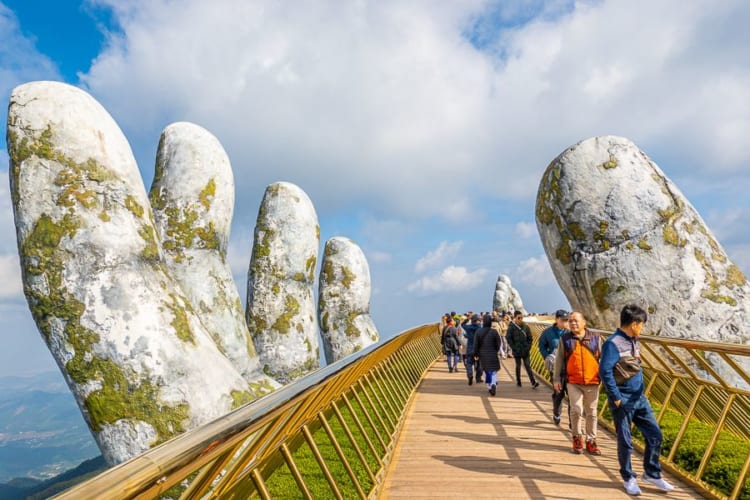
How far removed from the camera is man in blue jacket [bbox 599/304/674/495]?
473cm

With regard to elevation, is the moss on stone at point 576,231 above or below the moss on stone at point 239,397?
above

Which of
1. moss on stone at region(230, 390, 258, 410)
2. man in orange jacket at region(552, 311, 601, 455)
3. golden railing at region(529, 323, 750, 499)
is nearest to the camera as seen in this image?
golden railing at region(529, 323, 750, 499)

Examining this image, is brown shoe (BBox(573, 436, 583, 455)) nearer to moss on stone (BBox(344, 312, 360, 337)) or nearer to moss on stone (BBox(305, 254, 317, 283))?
moss on stone (BBox(305, 254, 317, 283))

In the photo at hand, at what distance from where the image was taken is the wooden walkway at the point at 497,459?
4.90 metres

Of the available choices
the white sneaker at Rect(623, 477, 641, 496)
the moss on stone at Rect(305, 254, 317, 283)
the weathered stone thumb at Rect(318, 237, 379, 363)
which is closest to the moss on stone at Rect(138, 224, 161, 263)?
the white sneaker at Rect(623, 477, 641, 496)

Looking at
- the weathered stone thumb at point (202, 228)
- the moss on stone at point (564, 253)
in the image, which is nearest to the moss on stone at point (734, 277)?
the moss on stone at point (564, 253)

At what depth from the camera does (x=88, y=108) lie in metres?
7.57

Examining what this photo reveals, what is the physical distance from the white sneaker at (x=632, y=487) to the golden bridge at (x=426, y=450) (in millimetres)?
73

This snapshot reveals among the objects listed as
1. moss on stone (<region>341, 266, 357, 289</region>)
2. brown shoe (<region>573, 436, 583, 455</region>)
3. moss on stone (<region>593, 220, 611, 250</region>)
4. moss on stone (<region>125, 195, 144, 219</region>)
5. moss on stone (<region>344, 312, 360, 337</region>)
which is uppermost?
moss on stone (<region>341, 266, 357, 289</region>)

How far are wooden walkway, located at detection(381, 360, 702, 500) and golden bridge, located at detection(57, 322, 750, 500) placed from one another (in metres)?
0.02

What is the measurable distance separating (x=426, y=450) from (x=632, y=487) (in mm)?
2433

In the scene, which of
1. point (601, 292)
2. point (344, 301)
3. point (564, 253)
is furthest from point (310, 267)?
point (601, 292)

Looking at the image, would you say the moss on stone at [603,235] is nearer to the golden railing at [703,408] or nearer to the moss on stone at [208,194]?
the golden railing at [703,408]

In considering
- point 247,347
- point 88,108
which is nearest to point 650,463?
point 88,108
